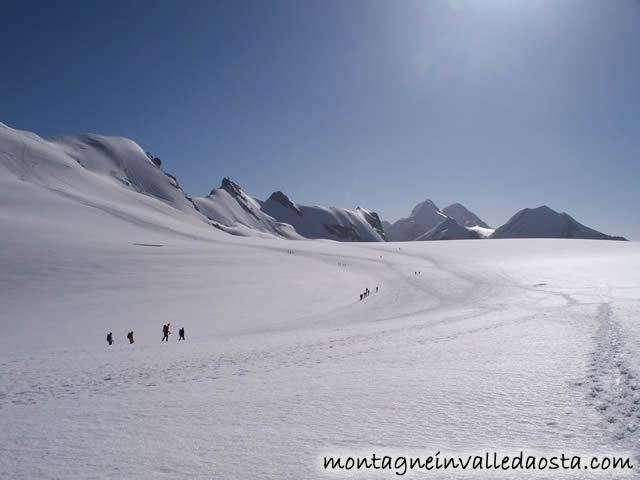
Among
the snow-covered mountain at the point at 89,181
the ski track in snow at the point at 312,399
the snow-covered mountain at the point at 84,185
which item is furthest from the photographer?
the snow-covered mountain at the point at 89,181

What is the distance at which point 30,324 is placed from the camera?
80.7 ft

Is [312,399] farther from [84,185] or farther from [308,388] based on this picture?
[84,185]

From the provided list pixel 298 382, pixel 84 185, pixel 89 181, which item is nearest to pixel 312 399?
pixel 298 382

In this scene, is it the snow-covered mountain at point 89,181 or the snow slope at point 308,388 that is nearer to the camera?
the snow slope at point 308,388

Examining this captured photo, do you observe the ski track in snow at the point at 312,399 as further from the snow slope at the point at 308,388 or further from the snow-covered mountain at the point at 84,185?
the snow-covered mountain at the point at 84,185

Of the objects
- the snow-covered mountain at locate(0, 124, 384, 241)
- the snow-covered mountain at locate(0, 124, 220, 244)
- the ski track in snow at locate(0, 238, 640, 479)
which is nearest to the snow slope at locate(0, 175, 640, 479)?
the ski track in snow at locate(0, 238, 640, 479)

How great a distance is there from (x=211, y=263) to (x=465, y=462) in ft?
153

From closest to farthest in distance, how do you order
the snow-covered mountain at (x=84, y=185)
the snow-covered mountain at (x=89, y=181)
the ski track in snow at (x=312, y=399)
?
the ski track in snow at (x=312, y=399) < the snow-covered mountain at (x=84, y=185) < the snow-covered mountain at (x=89, y=181)

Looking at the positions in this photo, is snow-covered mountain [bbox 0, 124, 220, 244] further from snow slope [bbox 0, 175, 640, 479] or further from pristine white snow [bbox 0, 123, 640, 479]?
snow slope [bbox 0, 175, 640, 479]

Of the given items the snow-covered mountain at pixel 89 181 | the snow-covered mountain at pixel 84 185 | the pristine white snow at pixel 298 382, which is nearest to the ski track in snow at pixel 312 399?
the pristine white snow at pixel 298 382

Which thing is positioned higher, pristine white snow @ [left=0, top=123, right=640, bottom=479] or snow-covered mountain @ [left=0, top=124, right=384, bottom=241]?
snow-covered mountain @ [left=0, top=124, right=384, bottom=241]

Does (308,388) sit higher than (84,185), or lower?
lower

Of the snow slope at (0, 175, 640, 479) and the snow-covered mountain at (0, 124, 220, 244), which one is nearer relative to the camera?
the snow slope at (0, 175, 640, 479)

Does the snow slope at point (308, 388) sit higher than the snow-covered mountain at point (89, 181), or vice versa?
the snow-covered mountain at point (89, 181)
